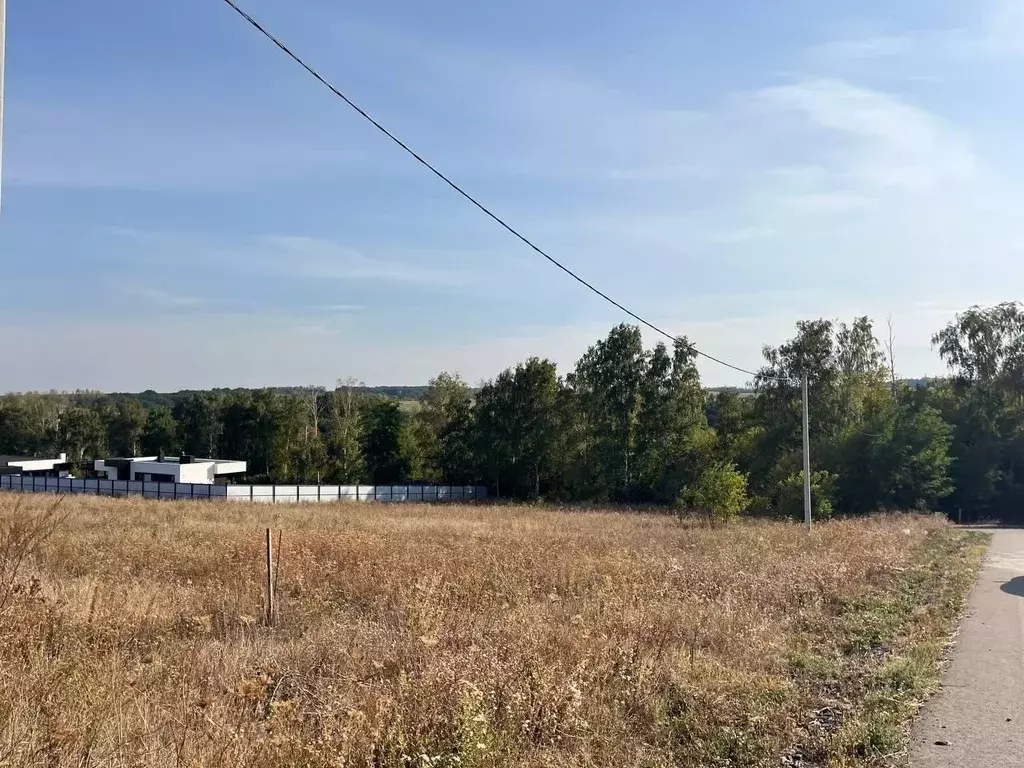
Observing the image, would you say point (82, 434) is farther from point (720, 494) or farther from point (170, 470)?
point (720, 494)

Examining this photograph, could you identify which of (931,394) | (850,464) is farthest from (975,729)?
(931,394)

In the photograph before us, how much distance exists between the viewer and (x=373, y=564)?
12438 millimetres

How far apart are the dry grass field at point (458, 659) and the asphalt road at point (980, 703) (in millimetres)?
244

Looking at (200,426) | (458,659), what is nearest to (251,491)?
(200,426)

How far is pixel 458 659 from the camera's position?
260 inches

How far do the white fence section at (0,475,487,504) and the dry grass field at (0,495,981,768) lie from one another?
119 ft

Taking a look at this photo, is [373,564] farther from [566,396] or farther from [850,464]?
[566,396]

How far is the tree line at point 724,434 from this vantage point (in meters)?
37.8

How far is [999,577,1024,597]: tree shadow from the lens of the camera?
510 inches

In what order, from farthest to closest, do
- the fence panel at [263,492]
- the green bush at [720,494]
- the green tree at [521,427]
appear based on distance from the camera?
1. the green tree at [521,427]
2. the fence panel at [263,492]
3. the green bush at [720,494]

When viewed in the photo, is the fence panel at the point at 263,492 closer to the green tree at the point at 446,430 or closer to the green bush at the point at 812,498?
the green tree at the point at 446,430

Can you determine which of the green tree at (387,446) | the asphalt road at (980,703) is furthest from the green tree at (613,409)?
the asphalt road at (980,703)

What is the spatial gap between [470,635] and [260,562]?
6296mm

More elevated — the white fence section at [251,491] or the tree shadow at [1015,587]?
the tree shadow at [1015,587]
